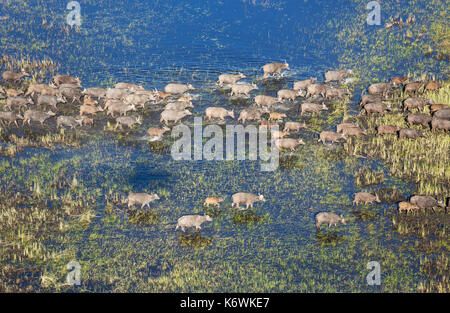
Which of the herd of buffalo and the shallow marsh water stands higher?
the herd of buffalo

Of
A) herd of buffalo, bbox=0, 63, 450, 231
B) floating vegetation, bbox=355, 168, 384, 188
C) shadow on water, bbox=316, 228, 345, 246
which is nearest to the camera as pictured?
shadow on water, bbox=316, 228, 345, 246

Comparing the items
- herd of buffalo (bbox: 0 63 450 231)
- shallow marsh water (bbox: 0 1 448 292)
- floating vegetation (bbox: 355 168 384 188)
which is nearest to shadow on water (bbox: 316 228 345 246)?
shallow marsh water (bbox: 0 1 448 292)

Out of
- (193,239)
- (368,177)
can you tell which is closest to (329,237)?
(368,177)

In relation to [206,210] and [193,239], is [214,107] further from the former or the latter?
[193,239]

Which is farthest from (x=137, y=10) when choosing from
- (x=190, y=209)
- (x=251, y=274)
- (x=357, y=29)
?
(x=251, y=274)

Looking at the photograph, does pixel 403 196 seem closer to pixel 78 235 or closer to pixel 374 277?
pixel 374 277

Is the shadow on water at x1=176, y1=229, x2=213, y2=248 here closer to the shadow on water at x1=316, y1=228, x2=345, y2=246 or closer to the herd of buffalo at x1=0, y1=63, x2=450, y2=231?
the shadow on water at x1=316, y1=228, x2=345, y2=246
